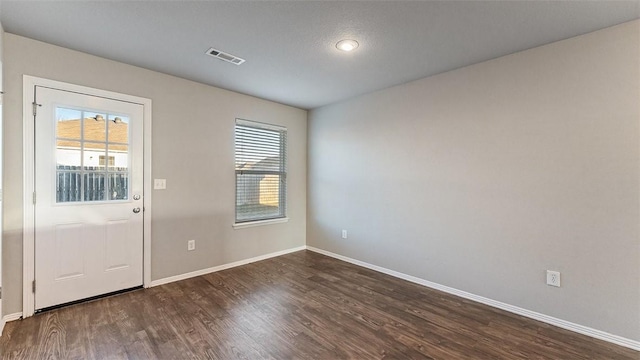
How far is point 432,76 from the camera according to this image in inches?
124

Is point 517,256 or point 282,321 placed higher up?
point 517,256

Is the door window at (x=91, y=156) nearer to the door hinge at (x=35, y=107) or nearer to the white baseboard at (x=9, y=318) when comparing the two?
the door hinge at (x=35, y=107)

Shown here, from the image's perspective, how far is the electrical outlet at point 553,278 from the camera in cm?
234

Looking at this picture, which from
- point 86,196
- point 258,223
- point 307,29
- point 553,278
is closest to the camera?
point 307,29

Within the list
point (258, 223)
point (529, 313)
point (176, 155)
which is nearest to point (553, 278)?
point (529, 313)

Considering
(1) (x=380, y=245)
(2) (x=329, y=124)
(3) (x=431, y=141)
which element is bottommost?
(1) (x=380, y=245)

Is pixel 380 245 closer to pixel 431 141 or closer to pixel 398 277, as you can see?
pixel 398 277

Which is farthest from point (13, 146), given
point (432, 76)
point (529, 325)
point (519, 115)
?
point (529, 325)

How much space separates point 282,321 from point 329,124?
297 cm

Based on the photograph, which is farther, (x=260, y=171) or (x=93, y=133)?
(x=260, y=171)

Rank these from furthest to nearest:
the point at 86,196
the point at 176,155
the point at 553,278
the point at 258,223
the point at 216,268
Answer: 1. the point at 258,223
2. the point at 216,268
3. the point at 176,155
4. the point at 86,196
5. the point at 553,278

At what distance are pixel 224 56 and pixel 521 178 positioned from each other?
3089 millimetres

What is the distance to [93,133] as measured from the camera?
8.83ft

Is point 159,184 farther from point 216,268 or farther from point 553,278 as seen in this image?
point 553,278
